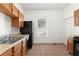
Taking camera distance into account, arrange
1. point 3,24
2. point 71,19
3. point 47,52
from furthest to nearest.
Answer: point 71,19 < point 47,52 < point 3,24

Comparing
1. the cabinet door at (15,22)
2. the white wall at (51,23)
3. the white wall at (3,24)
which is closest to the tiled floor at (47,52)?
the cabinet door at (15,22)

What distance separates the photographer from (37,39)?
30.2 ft

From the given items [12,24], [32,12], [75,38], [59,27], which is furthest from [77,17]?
[32,12]

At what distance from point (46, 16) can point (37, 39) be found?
5.98 ft

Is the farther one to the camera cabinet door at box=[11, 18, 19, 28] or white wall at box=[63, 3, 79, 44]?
white wall at box=[63, 3, 79, 44]

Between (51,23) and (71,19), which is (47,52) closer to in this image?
(71,19)

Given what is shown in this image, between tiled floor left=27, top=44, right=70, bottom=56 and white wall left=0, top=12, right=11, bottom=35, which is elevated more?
white wall left=0, top=12, right=11, bottom=35

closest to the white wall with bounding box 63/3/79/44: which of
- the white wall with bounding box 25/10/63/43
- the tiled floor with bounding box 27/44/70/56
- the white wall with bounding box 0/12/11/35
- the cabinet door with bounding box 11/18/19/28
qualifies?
the tiled floor with bounding box 27/44/70/56

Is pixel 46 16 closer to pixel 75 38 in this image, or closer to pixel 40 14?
pixel 40 14

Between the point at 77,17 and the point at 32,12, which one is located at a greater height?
the point at 32,12

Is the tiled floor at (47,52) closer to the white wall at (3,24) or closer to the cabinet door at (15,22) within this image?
the cabinet door at (15,22)

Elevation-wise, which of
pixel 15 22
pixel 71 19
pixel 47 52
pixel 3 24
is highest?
pixel 71 19

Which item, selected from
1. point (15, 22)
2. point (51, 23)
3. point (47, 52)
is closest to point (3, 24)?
point (15, 22)

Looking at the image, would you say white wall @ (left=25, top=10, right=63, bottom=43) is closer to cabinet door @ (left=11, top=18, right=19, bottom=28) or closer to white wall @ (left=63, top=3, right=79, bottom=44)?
white wall @ (left=63, top=3, right=79, bottom=44)
